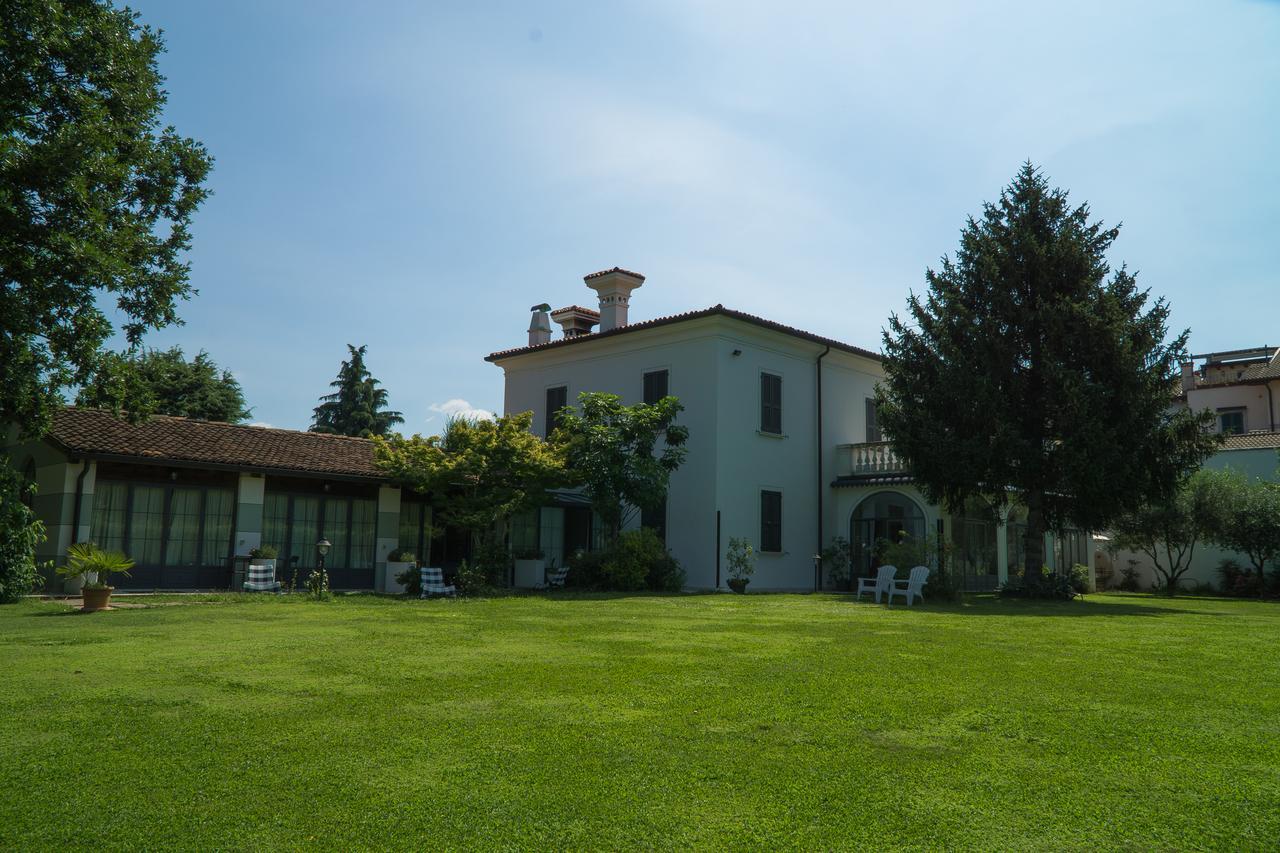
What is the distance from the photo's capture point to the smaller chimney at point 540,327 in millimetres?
30062

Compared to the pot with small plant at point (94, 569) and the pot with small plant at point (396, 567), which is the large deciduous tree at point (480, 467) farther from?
the pot with small plant at point (94, 569)

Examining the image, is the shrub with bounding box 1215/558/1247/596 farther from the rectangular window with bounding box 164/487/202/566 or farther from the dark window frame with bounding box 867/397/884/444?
the rectangular window with bounding box 164/487/202/566

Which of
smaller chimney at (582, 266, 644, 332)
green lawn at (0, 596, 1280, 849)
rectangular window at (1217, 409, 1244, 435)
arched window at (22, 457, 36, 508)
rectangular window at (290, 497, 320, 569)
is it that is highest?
smaller chimney at (582, 266, 644, 332)

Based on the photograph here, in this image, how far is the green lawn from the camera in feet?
13.0

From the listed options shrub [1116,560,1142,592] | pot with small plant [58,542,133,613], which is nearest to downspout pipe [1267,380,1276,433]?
shrub [1116,560,1142,592]

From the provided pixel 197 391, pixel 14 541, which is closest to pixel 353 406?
pixel 197 391

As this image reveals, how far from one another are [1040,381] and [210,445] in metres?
18.7

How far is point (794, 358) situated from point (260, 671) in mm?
19457

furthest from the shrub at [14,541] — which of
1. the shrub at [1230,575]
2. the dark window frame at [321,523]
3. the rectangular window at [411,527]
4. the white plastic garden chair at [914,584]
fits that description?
the shrub at [1230,575]

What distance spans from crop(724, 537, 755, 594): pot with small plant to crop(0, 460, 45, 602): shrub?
14.2 meters

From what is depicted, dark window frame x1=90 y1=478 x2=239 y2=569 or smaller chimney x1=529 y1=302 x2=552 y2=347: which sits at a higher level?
smaller chimney x1=529 y1=302 x2=552 y2=347

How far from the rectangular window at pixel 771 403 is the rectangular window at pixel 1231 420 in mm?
26691

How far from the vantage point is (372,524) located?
22484mm

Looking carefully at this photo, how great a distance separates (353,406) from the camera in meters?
54.0
